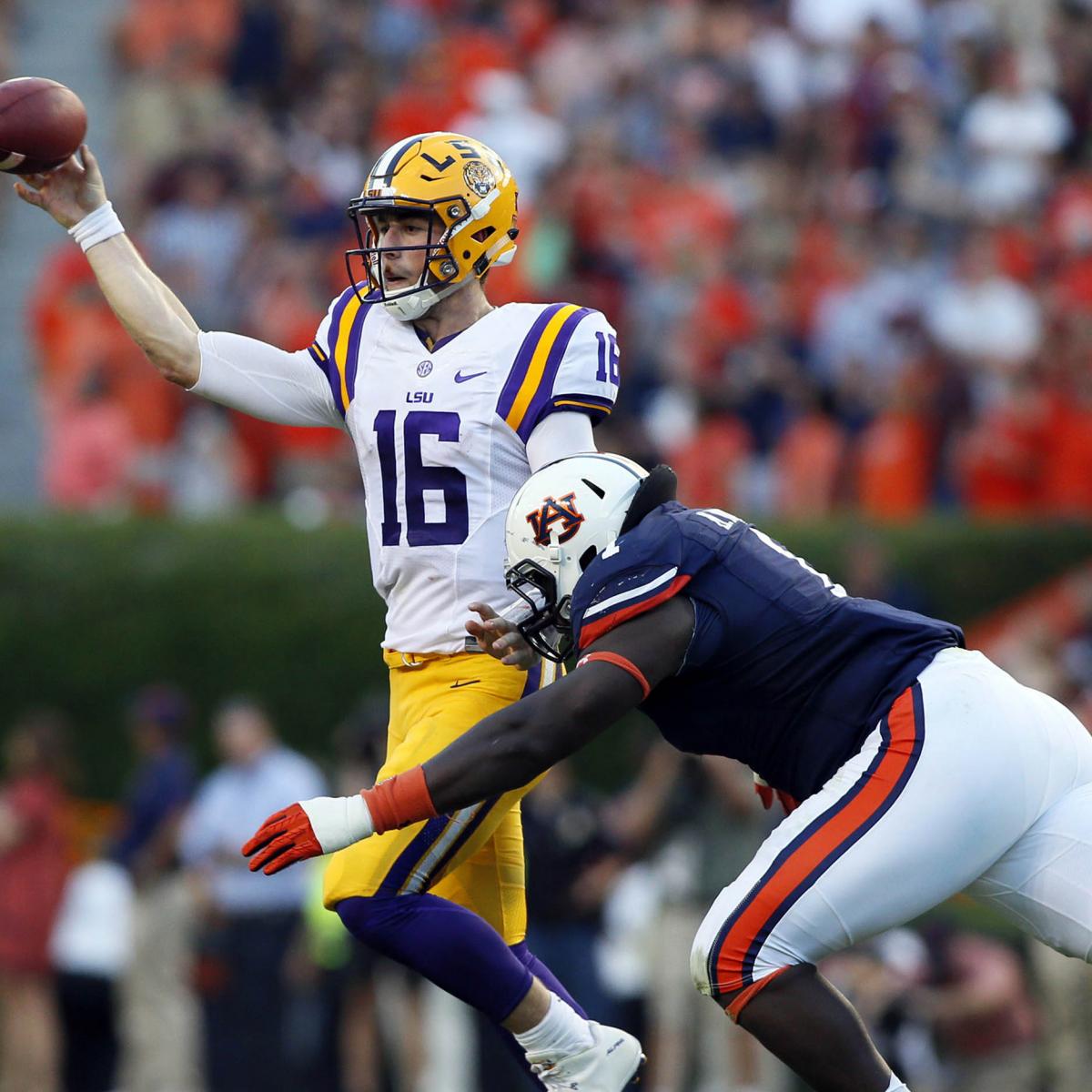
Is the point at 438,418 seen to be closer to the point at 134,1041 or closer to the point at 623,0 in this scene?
the point at 134,1041

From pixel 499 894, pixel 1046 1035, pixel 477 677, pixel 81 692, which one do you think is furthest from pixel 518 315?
pixel 81 692

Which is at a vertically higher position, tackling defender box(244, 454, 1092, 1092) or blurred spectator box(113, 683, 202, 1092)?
tackling defender box(244, 454, 1092, 1092)

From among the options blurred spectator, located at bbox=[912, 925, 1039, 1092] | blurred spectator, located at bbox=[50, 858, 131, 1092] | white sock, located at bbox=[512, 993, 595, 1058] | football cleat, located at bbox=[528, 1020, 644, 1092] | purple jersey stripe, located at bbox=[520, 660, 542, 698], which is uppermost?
purple jersey stripe, located at bbox=[520, 660, 542, 698]

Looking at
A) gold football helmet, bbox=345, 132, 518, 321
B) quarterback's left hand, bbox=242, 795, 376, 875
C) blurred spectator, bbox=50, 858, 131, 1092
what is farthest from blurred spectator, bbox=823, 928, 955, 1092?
quarterback's left hand, bbox=242, 795, 376, 875

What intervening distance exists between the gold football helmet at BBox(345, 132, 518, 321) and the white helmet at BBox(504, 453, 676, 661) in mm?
634

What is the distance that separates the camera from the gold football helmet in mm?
5602

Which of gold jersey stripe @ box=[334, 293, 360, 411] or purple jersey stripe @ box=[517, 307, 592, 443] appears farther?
gold jersey stripe @ box=[334, 293, 360, 411]

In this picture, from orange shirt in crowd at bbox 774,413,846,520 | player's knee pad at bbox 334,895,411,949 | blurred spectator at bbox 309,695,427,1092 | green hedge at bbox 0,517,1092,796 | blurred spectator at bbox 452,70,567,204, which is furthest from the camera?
blurred spectator at bbox 452,70,567,204

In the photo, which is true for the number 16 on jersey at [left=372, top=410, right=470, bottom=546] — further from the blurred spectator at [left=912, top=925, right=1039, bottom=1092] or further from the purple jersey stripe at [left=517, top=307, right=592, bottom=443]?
the blurred spectator at [left=912, top=925, right=1039, bottom=1092]

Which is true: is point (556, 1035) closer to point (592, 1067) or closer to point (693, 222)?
point (592, 1067)

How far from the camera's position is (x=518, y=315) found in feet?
18.5

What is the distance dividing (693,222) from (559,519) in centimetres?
858

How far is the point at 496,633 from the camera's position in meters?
5.34

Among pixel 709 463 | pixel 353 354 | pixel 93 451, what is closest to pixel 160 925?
pixel 93 451
